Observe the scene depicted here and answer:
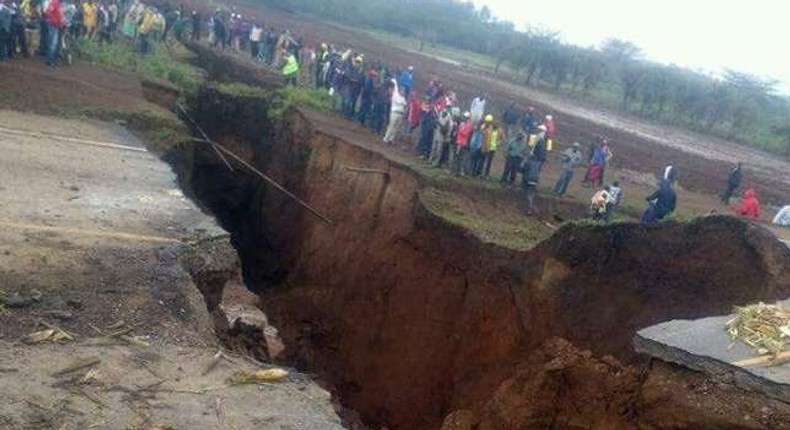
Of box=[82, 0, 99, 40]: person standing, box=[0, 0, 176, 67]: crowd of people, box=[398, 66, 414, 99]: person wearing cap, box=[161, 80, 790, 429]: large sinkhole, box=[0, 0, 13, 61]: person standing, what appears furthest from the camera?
box=[82, 0, 99, 40]: person standing

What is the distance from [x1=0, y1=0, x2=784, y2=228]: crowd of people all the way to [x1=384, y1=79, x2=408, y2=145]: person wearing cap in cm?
2

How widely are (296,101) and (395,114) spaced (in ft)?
9.91

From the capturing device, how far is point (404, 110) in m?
17.8

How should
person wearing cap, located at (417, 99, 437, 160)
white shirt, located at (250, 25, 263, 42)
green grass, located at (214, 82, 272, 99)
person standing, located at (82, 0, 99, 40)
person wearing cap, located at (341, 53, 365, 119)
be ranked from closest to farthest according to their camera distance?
1. person wearing cap, located at (417, 99, 437, 160)
2. green grass, located at (214, 82, 272, 99)
3. person wearing cap, located at (341, 53, 365, 119)
4. person standing, located at (82, 0, 99, 40)
5. white shirt, located at (250, 25, 263, 42)

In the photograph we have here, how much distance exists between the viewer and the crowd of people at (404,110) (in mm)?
15586

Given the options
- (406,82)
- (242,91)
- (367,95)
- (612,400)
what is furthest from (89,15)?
(612,400)

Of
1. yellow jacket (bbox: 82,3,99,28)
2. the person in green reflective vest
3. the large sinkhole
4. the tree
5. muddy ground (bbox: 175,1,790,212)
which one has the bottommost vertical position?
the large sinkhole

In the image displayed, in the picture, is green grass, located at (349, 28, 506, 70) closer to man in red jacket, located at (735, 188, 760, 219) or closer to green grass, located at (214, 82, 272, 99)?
green grass, located at (214, 82, 272, 99)

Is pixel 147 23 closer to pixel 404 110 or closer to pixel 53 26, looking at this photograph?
pixel 53 26

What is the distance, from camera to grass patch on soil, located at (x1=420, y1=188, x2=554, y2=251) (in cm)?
1327

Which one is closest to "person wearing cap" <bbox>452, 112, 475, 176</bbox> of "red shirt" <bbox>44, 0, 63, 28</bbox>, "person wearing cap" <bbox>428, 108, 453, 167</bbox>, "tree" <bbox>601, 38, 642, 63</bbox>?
"person wearing cap" <bbox>428, 108, 453, 167</bbox>

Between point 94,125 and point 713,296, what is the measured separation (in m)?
10.1

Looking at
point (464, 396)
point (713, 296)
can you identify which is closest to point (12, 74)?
point (464, 396)

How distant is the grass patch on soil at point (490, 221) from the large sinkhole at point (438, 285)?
20 cm
